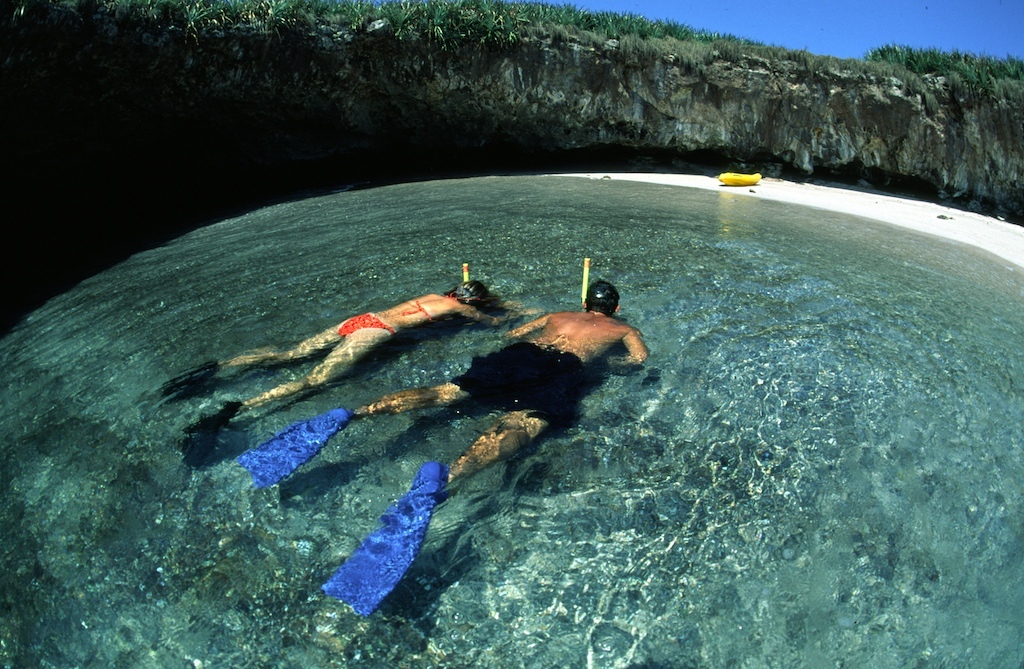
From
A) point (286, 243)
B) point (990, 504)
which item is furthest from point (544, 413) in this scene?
point (286, 243)

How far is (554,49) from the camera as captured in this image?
15.1 m

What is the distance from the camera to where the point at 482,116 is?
15.3m

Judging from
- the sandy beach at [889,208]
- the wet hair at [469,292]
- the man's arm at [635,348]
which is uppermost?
the sandy beach at [889,208]

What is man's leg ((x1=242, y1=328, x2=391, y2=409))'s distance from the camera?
4.81m

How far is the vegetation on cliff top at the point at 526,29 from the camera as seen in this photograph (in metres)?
13.1

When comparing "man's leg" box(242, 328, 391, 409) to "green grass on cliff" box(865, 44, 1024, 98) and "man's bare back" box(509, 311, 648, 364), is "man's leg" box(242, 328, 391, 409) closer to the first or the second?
"man's bare back" box(509, 311, 648, 364)

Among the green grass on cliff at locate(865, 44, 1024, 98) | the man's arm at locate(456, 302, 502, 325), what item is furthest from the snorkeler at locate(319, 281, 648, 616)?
the green grass on cliff at locate(865, 44, 1024, 98)

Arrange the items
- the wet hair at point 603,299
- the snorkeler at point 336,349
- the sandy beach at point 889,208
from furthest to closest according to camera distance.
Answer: the sandy beach at point 889,208, the wet hair at point 603,299, the snorkeler at point 336,349

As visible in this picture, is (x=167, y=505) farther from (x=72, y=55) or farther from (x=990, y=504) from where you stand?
(x=72, y=55)

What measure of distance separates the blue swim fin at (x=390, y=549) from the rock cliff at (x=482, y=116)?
35.1ft

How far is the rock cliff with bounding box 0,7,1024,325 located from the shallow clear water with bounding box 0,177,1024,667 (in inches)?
295

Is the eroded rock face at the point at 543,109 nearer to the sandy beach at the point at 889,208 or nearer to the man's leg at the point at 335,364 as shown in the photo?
the sandy beach at the point at 889,208

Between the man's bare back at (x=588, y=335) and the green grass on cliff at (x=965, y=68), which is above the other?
the green grass on cliff at (x=965, y=68)

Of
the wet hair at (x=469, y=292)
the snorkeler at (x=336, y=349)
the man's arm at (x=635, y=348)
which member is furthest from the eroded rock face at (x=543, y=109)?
the man's arm at (x=635, y=348)
